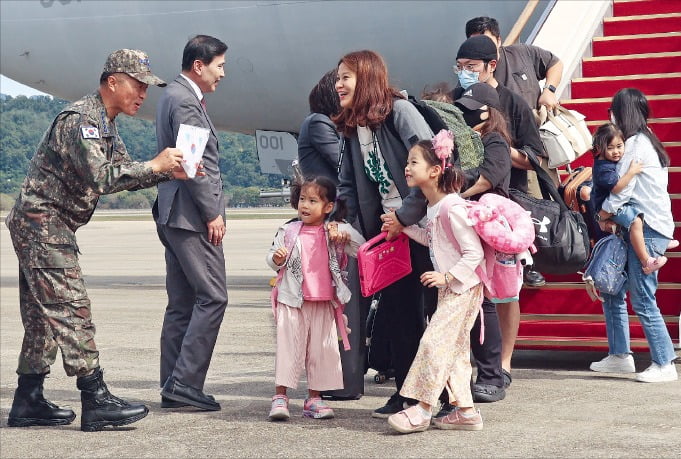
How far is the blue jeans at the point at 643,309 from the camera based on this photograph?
22.6 feet

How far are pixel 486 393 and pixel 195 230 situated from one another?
1.75 m

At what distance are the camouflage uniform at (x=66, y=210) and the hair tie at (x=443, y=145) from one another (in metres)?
1.33

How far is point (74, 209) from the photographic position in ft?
19.2

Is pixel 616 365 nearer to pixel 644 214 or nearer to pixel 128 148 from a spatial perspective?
pixel 644 214

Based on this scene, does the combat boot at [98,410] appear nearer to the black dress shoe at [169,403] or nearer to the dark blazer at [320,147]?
the black dress shoe at [169,403]

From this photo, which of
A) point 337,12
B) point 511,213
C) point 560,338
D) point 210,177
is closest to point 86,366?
point 210,177

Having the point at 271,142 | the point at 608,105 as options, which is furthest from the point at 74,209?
the point at 271,142

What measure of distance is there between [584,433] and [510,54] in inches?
123

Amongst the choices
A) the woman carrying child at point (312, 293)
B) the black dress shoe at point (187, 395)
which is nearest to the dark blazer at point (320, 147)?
the woman carrying child at point (312, 293)

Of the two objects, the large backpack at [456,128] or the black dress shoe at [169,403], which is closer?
the large backpack at [456,128]

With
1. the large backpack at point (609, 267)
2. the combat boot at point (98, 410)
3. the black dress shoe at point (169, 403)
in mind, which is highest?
the large backpack at point (609, 267)

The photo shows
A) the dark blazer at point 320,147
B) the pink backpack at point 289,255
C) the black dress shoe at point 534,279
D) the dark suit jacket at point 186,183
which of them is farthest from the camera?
the black dress shoe at point 534,279

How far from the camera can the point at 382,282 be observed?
221 inches

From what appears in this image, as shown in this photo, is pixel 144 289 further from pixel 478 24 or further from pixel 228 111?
pixel 478 24
